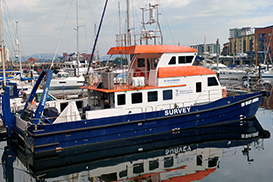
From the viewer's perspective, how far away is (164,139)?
13.5 metres

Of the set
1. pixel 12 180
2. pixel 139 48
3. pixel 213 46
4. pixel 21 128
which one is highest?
pixel 213 46

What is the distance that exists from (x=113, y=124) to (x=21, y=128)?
414 cm

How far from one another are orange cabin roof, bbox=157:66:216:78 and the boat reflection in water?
2889 millimetres

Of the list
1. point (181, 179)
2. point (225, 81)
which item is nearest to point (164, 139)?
point (181, 179)

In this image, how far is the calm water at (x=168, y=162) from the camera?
9.93 metres

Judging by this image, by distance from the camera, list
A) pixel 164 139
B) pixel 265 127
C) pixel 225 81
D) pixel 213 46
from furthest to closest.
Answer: pixel 213 46, pixel 225 81, pixel 265 127, pixel 164 139

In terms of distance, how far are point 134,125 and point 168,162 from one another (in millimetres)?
2609

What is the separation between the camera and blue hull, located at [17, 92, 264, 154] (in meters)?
11.5

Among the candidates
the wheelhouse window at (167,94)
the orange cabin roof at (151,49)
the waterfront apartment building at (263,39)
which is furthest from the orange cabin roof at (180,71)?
the waterfront apartment building at (263,39)

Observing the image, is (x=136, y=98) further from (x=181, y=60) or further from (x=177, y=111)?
(x=181, y=60)

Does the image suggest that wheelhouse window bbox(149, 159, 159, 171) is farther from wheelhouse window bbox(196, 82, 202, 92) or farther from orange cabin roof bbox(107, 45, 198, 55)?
orange cabin roof bbox(107, 45, 198, 55)

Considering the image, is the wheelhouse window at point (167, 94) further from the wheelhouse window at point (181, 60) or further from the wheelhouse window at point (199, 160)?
the wheelhouse window at point (199, 160)

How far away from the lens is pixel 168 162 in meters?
11.1

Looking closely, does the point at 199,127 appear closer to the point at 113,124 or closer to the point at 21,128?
the point at 113,124
